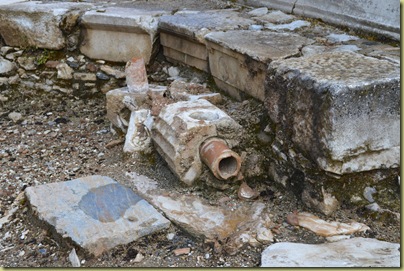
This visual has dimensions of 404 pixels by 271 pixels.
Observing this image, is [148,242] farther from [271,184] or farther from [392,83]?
[392,83]

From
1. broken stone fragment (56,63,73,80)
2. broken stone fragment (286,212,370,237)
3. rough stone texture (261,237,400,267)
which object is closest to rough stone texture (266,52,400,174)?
broken stone fragment (286,212,370,237)

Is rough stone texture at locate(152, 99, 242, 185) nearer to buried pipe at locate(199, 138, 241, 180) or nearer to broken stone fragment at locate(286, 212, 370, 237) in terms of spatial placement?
buried pipe at locate(199, 138, 241, 180)

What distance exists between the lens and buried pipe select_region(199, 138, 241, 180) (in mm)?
2941

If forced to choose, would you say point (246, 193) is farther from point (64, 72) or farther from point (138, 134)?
point (64, 72)

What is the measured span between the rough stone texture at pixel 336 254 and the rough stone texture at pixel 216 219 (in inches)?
6.0

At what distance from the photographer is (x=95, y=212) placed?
289 cm

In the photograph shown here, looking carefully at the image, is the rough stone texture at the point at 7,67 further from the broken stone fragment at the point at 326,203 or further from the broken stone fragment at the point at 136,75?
the broken stone fragment at the point at 326,203

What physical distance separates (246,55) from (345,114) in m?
1.03

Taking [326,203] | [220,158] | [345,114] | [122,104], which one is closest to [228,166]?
[220,158]

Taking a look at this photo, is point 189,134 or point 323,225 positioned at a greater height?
point 189,134

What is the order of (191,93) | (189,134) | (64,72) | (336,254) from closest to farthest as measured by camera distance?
1. (336,254)
2. (189,134)
3. (191,93)
4. (64,72)

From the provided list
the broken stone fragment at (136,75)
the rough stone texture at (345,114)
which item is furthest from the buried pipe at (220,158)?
the broken stone fragment at (136,75)

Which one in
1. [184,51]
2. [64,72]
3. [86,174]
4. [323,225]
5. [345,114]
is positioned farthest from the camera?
[64,72]

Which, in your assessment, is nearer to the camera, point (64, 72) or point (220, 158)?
point (220, 158)
